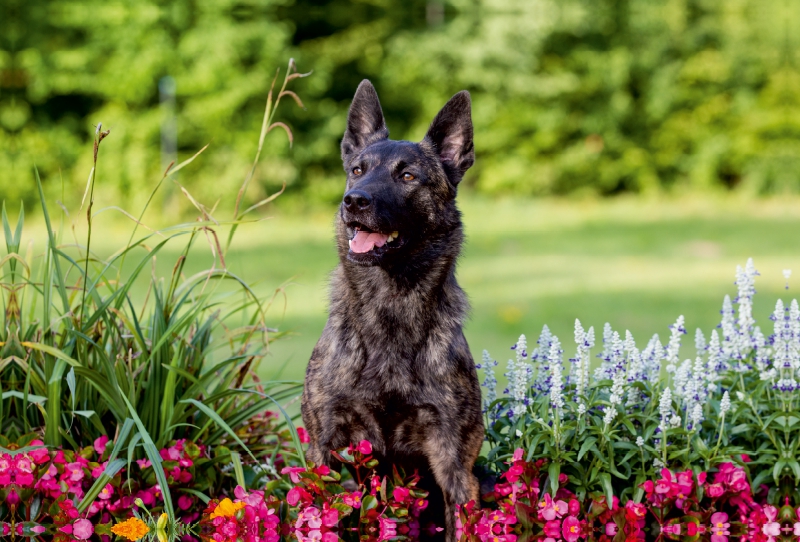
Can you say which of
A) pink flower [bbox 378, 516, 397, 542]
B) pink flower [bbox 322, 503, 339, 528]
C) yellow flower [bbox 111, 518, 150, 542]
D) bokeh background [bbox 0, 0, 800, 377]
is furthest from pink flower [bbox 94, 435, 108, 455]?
bokeh background [bbox 0, 0, 800, 377]

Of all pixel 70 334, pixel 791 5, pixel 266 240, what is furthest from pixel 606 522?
pixel 791 5

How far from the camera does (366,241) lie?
3062 mm

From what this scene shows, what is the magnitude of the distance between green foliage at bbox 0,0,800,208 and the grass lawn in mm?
1046

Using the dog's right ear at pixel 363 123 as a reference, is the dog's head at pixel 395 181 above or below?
below

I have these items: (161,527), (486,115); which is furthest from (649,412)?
(486,115)

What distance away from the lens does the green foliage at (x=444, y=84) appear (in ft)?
49.9

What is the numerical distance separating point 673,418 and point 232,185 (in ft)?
42.2

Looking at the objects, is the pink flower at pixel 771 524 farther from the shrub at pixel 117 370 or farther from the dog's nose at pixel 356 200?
the dog's nose at pixel 356 200

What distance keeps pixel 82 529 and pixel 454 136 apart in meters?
1.99

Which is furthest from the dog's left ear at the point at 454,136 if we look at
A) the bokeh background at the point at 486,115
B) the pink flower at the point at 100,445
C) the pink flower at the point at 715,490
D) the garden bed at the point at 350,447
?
the bokeh background at the point at 486,115

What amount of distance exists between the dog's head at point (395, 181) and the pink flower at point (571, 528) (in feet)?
3.55

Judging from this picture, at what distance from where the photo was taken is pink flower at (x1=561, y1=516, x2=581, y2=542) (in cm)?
275

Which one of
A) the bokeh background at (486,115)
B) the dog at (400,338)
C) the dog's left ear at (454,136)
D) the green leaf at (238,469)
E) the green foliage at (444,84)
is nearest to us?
the green leaf at (238,469)

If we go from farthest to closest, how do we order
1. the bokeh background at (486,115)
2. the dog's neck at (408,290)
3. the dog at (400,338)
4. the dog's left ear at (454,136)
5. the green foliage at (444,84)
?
the green foliage at (444,84)
the bokeh background at (486,115)
the dog's left ear at (454,136)
the dog's neck at (408,290)
the dog at (400,338)
